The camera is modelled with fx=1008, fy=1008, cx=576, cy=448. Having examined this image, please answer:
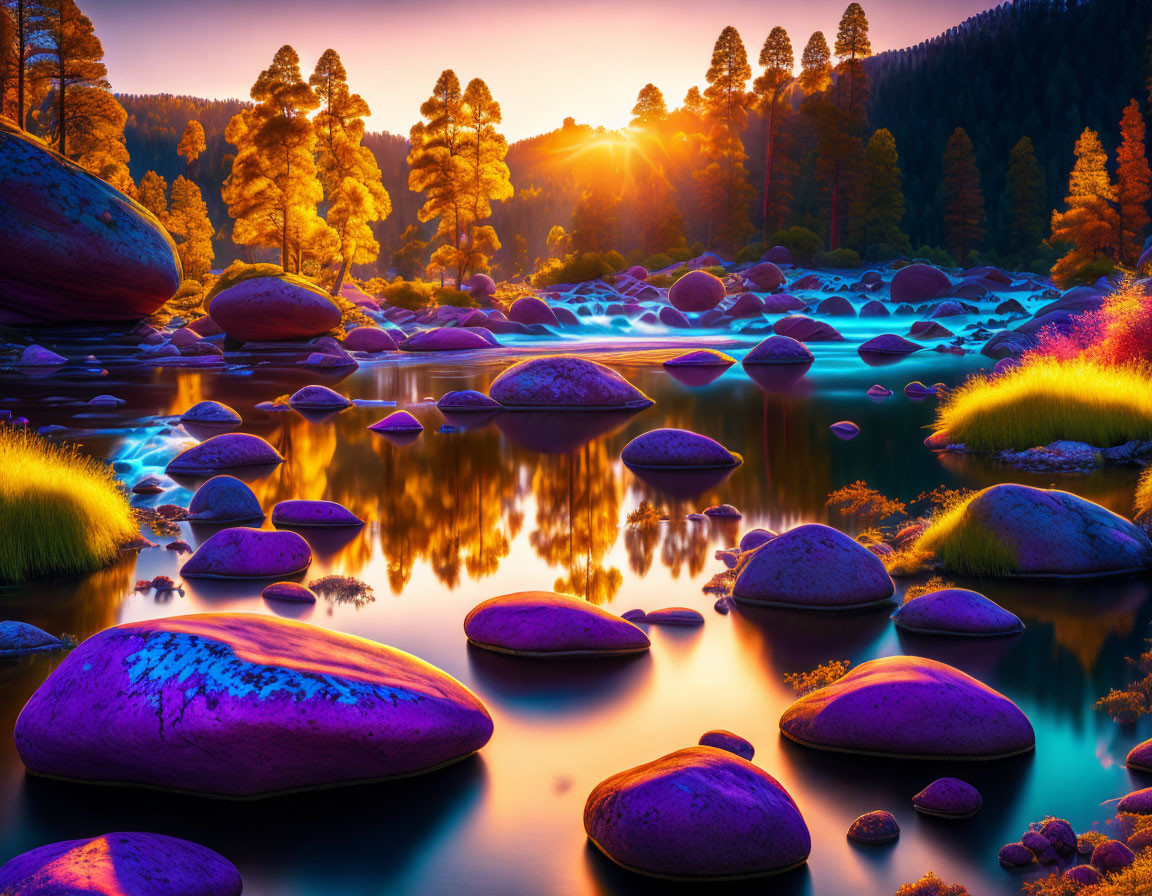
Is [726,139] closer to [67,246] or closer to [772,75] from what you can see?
[772,75]

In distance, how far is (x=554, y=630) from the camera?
17.2 feet

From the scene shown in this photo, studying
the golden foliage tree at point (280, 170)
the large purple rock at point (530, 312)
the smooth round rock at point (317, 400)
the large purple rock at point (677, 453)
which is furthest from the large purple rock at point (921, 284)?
the large purple rock at point (677, 453)

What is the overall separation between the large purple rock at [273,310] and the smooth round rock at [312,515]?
62.2ft

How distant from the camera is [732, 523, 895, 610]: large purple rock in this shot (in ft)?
19.6

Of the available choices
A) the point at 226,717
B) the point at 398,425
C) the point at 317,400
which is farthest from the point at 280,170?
the point at 226,717

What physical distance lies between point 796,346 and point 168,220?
5076 cm

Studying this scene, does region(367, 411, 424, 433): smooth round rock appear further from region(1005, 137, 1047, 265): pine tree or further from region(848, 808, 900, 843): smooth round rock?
region(1005, 137, 1047, 265): pine tree

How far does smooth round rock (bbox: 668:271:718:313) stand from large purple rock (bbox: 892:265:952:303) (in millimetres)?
7862

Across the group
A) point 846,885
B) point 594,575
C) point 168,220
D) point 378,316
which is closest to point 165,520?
point 594,575

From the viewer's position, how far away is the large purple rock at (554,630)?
206 inches

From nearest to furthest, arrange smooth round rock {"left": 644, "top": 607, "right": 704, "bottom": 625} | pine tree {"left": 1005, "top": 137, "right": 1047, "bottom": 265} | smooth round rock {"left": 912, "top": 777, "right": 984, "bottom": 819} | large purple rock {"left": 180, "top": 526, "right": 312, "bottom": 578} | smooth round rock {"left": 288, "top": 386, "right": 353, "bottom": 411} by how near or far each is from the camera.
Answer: smooth round rock {"left": 912, "top": 777, "right": 984, "bottom": 819} < smooth round rock {"left": 644, "top": 607, "right": 704, "bottom": 625} < large purple rock {"left": 180, "top": 526, "right": 312, "bottom": 578} < smooth round rock {"left": 288, "top": 386, "right": 353, "bottom": 411} < pine tree {"left": 1005, "top": 137, "right": 1047, "bottom": 265}

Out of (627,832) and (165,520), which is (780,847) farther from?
(165,520)

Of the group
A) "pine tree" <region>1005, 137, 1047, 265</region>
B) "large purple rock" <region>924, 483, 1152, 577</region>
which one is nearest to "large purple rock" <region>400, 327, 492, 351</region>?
"large purple rock" <region>924, 483, 1152, 577</region>

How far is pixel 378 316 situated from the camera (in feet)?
117
